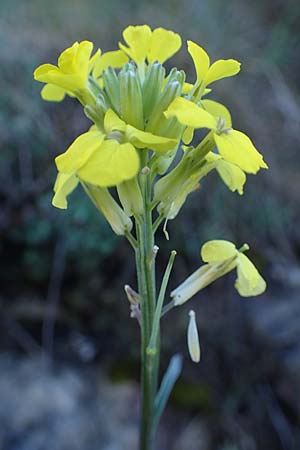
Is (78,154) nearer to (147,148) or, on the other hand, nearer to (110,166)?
(110,166)

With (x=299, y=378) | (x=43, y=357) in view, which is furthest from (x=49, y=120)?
(x=299, y=378)

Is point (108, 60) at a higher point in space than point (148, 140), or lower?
higher

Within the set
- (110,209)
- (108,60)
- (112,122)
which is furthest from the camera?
(108,60)

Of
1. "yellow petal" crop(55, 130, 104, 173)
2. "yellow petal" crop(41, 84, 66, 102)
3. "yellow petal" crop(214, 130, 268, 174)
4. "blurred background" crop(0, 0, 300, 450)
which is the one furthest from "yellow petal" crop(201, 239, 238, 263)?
"blurred background" crop(0, 0, 300, 450)

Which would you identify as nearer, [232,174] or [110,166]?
[110,166]

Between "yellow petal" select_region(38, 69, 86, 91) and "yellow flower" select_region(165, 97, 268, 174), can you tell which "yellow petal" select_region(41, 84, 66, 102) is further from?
"yellow flower" select_region(165, 97, 268, 174)

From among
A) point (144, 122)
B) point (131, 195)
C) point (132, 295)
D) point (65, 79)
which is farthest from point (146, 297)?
point (65, 79)
